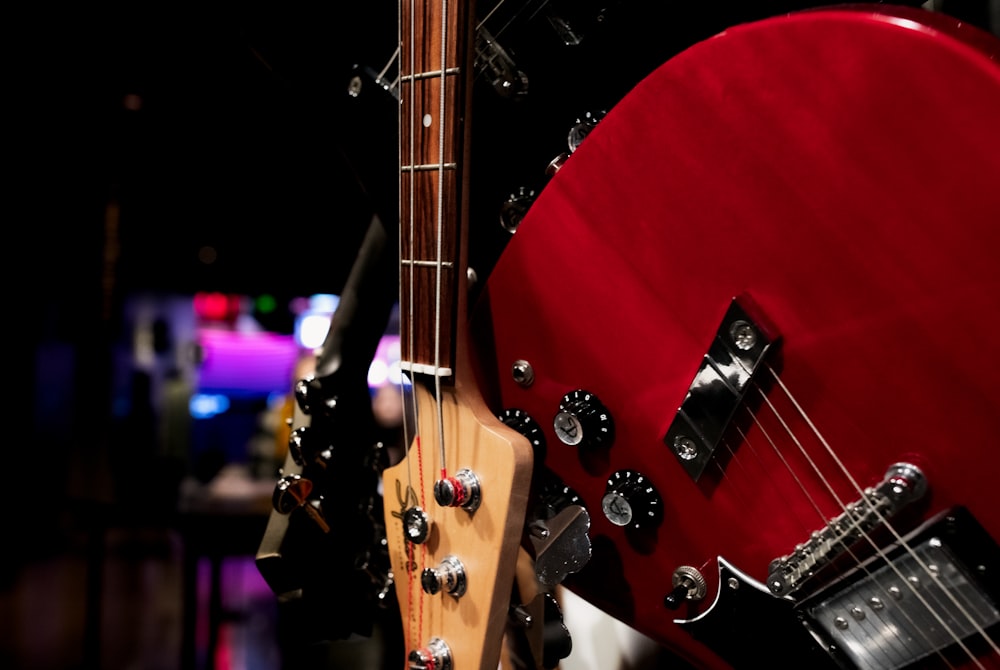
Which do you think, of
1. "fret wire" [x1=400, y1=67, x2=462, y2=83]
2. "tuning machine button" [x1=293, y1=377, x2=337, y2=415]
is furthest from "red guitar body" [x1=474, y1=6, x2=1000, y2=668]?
"tuning machine button" [x1=293, y1=377, x2=337, y2=415]

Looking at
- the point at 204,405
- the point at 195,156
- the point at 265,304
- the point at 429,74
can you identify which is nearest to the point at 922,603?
the point at 429,74

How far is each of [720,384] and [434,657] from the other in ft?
1.10

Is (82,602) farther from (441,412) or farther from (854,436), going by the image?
(854,436)

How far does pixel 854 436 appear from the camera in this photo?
0.51 meters

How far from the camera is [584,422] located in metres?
0.64

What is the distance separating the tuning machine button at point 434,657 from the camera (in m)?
0.65

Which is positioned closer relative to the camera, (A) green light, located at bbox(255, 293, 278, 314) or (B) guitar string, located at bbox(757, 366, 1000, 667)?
(B) guitar string, located at bbox(757, 366, 1000, 667)

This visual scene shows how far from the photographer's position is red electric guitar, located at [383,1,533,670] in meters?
0.62

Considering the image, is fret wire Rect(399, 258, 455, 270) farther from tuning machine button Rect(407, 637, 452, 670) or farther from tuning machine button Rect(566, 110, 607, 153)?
tuning machine button Rect(407, 637, 452, 670)

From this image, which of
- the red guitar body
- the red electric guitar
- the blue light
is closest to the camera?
the red guitar body

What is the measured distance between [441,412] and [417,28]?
0.34m

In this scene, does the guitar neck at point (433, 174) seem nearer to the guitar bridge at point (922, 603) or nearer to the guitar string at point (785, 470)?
the guitar string at point (785, 470)

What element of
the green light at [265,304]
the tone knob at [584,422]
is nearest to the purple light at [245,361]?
the green light at [265,304]

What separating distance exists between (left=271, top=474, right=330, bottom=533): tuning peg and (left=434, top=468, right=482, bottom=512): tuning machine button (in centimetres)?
28
